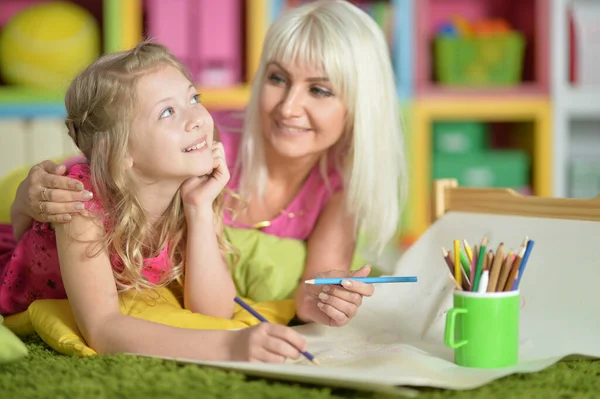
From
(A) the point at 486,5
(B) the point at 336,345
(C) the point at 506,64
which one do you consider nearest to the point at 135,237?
(B) the point at 336,345

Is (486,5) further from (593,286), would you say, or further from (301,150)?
(593,286)

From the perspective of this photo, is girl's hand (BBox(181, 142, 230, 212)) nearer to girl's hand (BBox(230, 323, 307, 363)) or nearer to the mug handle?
girl's hand (BBox(230, 323, 307, 363))

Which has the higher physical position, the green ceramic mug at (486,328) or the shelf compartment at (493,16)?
the shelf compartment at (493,16)

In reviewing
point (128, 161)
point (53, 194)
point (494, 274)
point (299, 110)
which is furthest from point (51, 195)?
point (494, 274)

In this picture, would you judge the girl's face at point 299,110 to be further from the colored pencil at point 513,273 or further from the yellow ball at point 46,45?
the yellow ball at point 46,45

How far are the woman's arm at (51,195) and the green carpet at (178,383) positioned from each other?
21 centimetres

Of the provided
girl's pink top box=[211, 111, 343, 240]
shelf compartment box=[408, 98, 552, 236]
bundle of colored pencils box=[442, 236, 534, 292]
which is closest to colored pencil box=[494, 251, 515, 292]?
bundle of colored pencils box=[442, 236, 534, 292]

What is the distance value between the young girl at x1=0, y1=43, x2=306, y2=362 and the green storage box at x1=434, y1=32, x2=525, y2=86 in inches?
69.5

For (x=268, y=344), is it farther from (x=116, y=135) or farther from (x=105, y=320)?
(x=116, y=135)

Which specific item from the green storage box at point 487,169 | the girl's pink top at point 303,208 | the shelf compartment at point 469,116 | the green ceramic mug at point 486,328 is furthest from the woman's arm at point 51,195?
the green storage box at point 487,169

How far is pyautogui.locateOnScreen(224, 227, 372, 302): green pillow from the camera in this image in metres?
1.47

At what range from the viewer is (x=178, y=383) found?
0.90 m

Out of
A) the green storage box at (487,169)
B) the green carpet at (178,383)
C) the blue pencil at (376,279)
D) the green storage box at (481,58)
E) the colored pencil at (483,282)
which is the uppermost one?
the green storage box at (481,58)

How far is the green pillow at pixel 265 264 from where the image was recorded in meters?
1.47
